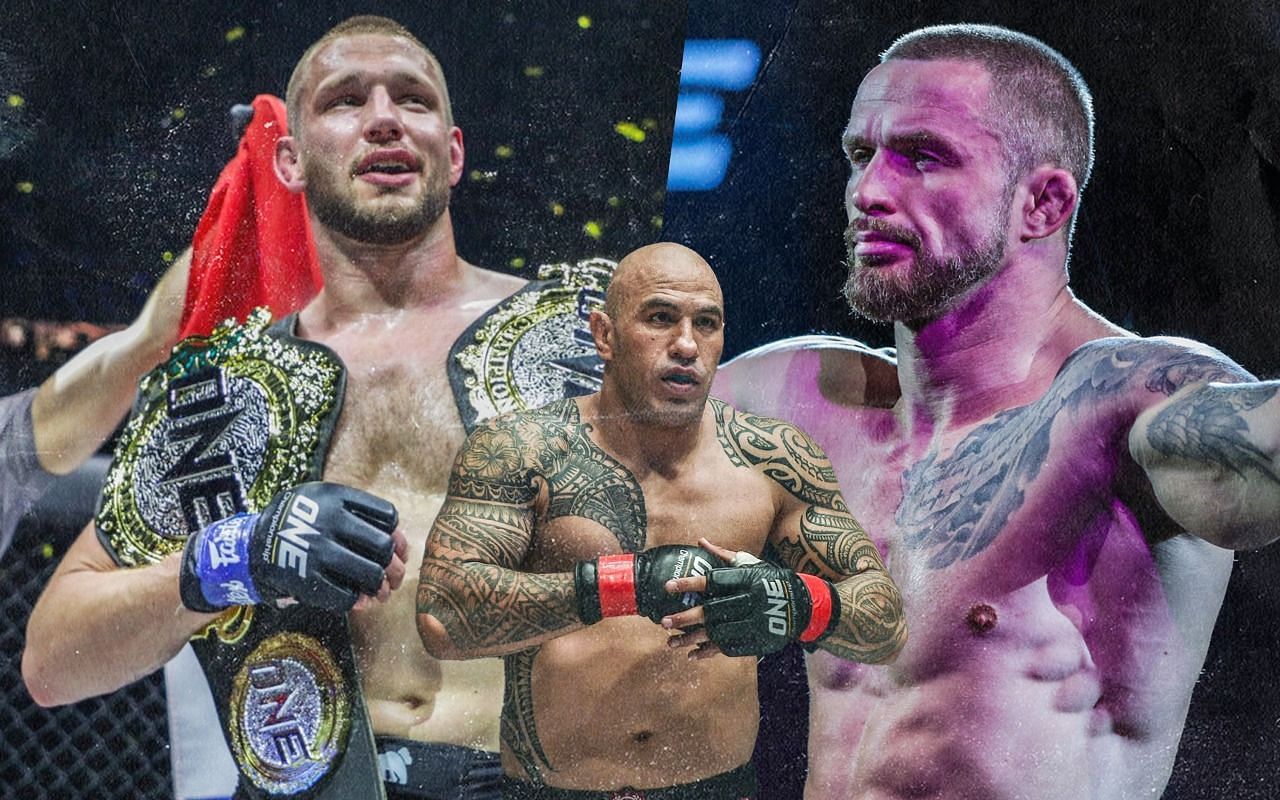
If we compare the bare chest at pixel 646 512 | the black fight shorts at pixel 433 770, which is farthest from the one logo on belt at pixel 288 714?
the bare chest at pixel 646 512

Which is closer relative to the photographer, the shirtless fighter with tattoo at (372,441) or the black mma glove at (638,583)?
the black mma glove at (638,583)

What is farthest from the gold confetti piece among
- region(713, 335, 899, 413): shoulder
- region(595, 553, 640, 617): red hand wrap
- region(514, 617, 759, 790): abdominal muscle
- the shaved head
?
region(514, 617, 759, 790): abdominal muscle

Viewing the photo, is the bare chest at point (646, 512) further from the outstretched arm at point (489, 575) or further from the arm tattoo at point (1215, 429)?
the arm tattoo at point (1215, 429)

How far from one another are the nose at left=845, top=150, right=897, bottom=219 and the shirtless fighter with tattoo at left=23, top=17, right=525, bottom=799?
0.88 meters

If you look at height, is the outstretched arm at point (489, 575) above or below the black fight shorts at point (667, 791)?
above

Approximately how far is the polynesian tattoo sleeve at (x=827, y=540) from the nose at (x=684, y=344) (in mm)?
141

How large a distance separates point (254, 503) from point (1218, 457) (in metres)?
2.21

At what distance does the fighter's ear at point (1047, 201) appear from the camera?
10.9ft

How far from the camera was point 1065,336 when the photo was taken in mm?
3293

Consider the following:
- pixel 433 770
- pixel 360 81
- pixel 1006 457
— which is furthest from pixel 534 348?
pixel 1006 457

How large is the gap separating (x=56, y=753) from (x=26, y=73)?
1709 millimetres

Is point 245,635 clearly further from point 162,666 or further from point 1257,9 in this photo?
point 1257,9

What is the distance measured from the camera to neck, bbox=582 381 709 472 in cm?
322

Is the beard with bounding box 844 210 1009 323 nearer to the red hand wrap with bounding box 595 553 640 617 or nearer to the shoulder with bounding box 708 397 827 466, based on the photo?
the shoulder with bounding box 708 397 827 466
